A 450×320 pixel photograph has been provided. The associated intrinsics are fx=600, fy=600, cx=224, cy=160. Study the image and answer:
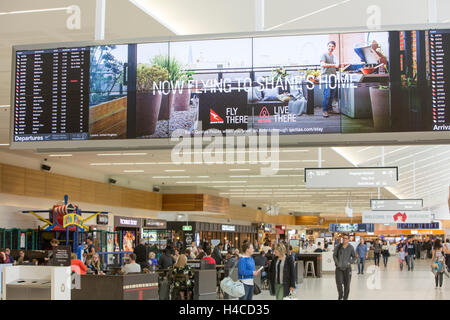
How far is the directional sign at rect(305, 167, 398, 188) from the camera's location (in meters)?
11.8

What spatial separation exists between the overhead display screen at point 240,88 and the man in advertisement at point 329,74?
0.01 meters

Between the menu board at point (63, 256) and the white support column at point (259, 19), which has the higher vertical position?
the white support column at point (259, 19)

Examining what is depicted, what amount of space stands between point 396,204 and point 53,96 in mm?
18370

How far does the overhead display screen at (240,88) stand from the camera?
6.02 m

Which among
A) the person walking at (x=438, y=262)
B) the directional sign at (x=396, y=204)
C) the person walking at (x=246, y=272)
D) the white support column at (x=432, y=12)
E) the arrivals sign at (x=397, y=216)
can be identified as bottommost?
the person walking at (x=438, y=262)

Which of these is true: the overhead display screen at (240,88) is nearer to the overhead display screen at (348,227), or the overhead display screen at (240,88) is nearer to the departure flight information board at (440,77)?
the departure flight information board at (440,77)

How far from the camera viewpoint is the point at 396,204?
2281 centimetres

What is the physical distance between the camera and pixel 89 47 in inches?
262

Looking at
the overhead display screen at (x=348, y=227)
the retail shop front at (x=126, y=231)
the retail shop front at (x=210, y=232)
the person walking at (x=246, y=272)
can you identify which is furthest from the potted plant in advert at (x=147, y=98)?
the overhead display screen at (x=348, y=227)

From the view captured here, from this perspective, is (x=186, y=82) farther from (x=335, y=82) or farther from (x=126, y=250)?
(x=126, y=250)

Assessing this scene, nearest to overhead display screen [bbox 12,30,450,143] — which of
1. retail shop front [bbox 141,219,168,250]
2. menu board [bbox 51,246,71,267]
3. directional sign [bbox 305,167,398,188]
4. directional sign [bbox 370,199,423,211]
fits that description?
menu board [bbox 51,246,71,267]

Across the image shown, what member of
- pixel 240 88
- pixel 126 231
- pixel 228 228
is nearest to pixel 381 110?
pixel 240 88

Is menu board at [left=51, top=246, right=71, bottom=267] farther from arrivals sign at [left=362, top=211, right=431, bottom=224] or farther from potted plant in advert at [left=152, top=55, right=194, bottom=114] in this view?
arrivals sign at [left=362, top=211, right=431, bottom=224]
